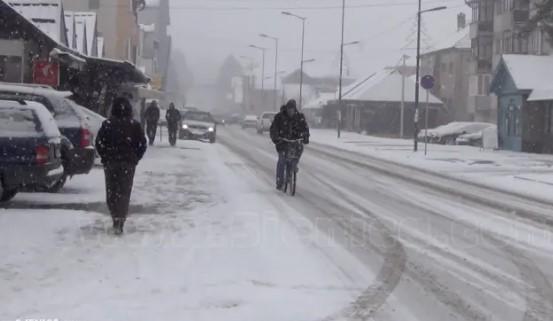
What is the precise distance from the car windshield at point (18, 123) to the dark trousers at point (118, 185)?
233 cm

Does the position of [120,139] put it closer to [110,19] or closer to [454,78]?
[110,19]

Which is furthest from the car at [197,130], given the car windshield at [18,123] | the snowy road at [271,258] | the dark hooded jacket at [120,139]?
the dark hooded jacket at [120,139]

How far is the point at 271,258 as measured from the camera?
381 inches

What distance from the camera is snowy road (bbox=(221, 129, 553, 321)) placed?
25.7 feet

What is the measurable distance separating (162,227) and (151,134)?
21741 millimetres

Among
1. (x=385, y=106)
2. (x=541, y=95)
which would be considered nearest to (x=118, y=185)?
(x=541, y=95)

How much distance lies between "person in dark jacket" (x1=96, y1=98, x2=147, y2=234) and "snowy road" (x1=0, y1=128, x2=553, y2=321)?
0.42 metres

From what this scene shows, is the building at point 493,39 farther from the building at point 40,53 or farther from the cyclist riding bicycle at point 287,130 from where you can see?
the cyclist riding bicycle at point 287,130

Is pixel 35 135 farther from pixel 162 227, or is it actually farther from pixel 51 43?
pixel 51 43

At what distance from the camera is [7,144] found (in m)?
12.5

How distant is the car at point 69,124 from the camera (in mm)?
15453

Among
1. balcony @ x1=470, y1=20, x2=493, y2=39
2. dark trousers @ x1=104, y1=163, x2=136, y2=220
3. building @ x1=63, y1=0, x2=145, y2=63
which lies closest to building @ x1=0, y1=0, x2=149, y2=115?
dark trousers @ x1=104, y1=163, x2=136, y2=220

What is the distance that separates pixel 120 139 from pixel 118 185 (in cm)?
57

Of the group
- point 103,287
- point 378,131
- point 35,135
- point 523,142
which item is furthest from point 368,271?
point 378,131
